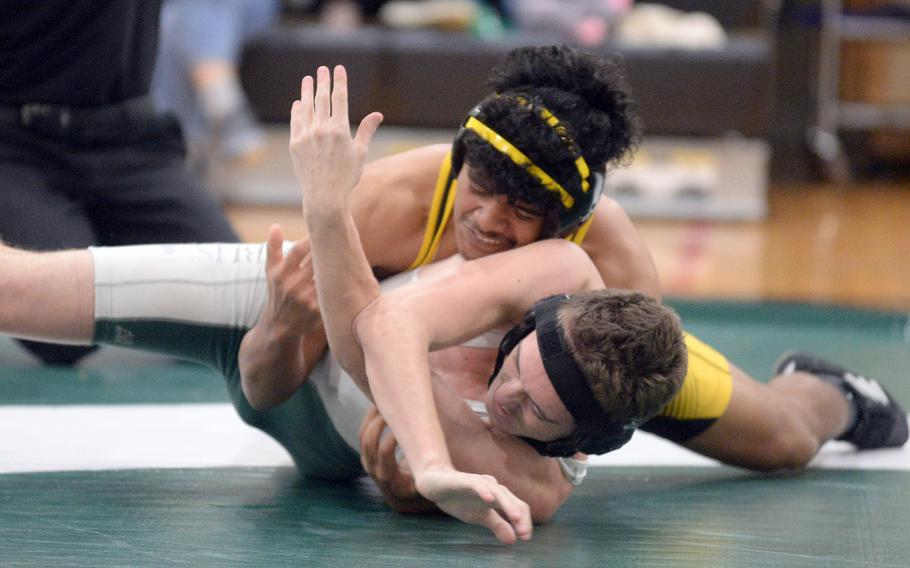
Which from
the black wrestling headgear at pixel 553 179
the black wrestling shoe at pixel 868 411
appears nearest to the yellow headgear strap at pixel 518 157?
the black wrestling headgear at pixel 553 179

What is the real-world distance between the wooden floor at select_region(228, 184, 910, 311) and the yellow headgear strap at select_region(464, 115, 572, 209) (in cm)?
215

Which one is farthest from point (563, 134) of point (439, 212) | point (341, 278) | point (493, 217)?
point (341, 278)

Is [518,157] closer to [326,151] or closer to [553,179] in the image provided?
[553,179]

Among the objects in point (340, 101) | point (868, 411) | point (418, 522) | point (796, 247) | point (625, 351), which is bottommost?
point (796, 247)

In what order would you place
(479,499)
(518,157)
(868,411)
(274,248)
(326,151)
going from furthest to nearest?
(868,411)
(274,248)
(518,157)
(326,151)
(479,499)

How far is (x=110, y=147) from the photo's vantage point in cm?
318

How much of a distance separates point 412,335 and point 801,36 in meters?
5.78

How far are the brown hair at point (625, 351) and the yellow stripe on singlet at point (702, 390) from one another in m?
0.38

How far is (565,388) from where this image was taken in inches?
73.8

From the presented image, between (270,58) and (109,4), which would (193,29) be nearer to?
(270,58)

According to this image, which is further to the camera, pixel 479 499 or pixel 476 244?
pixel 476 244

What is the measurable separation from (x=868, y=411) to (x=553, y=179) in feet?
3.29

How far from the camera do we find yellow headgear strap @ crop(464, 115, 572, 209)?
2037 mm

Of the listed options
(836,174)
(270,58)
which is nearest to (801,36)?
(836,174)
